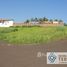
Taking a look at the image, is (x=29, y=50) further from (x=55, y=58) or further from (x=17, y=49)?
(x=55, y=58)

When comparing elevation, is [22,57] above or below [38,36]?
below

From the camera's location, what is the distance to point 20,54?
906 cm

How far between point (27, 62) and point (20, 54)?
3.04 feet

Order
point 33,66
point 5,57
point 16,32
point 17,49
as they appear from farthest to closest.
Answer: point 16,32, point 17,49, point 5,57, point 33,66

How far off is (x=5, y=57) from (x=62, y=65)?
6.52ft

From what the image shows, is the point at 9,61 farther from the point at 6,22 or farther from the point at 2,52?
the point at 6,22

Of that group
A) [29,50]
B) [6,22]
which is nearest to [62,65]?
[29,50]

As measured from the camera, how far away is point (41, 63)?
25.9 feet

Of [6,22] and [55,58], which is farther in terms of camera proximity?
[6,22]

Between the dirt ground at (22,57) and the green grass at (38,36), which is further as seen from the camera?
the green grass at (38,36)

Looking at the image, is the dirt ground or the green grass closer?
the dirt ground

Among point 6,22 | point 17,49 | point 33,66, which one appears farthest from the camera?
point 6,22

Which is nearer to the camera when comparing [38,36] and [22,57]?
[22,57]

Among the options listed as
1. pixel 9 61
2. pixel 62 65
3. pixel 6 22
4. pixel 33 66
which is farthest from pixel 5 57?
pixel 6 22
